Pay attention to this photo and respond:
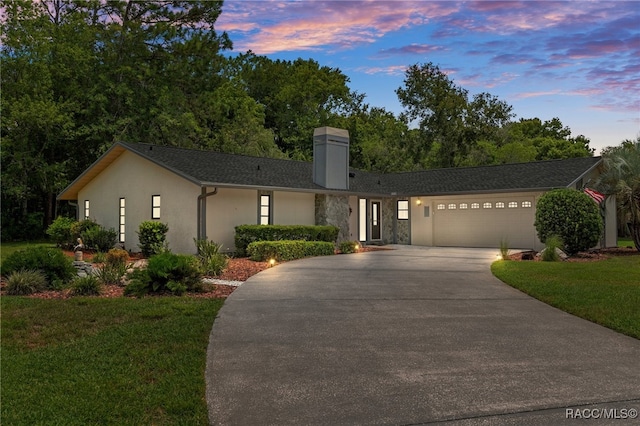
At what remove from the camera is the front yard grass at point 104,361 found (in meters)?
4.11

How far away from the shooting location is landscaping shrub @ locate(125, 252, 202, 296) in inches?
367

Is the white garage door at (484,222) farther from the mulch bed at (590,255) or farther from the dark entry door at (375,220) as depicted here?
the mulch bed at (590,255)

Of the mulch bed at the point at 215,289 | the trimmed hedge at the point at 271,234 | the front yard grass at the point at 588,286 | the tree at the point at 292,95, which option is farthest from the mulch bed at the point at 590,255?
the tree at the point at 292,95

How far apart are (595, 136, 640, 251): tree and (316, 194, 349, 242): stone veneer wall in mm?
9757

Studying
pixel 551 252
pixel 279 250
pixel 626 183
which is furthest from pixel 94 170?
pixel 626 183

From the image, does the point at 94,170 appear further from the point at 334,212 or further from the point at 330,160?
the point at 334,212

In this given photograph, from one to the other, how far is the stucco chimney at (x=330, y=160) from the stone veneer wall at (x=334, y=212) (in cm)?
53

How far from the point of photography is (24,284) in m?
9.44

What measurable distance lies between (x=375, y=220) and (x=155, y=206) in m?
10.1

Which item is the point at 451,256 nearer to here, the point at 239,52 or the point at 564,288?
the point at 564,288

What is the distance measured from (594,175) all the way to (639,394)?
19.1 meters

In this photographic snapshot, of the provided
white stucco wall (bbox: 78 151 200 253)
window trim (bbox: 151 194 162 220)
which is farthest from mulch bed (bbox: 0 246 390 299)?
window trim (bbox: 151 194 162 220)

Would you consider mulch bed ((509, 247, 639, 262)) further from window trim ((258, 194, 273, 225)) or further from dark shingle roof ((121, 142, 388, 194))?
window trim ((258, 194, 273, 225))

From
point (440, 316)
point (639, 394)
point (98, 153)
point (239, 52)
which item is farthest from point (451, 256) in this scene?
point (239, 52)
